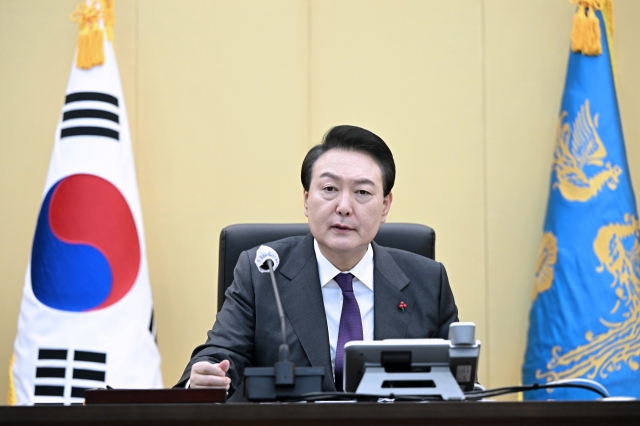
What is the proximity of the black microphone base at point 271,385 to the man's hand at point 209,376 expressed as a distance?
281 mm

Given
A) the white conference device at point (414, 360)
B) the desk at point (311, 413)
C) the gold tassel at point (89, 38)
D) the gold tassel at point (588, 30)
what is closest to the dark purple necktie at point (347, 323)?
the white conference device at point (414, 360)

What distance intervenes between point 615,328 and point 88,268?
1.94 metres

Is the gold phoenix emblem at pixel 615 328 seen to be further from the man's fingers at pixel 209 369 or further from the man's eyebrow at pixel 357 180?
the man's fingers at pixel 209 369

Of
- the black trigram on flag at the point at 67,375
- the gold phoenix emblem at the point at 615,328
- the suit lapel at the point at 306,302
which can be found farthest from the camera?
the gold phoenix emblem at the point at 615,328

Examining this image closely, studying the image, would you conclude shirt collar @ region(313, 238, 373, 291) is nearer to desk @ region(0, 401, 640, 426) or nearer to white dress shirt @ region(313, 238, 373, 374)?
white dress shirt @ region(313, 238, 373, 374)

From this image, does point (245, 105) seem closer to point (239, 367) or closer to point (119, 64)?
point (119, 64)

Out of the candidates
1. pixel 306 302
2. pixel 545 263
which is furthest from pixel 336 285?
pixel 545 263

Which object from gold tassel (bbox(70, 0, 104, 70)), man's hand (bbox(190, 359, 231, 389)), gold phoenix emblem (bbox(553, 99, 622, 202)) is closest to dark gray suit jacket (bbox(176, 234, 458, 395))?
man's hand (bbox(190, 359, 231, 389))

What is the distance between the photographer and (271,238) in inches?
84.4

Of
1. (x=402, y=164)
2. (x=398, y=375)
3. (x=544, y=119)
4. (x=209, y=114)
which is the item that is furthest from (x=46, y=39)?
(x=398, y=375)

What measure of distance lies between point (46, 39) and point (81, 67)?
419mm

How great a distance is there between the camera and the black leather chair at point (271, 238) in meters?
2.10

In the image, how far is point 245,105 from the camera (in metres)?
3.10

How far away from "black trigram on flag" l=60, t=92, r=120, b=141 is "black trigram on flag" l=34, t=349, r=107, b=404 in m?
0.81
